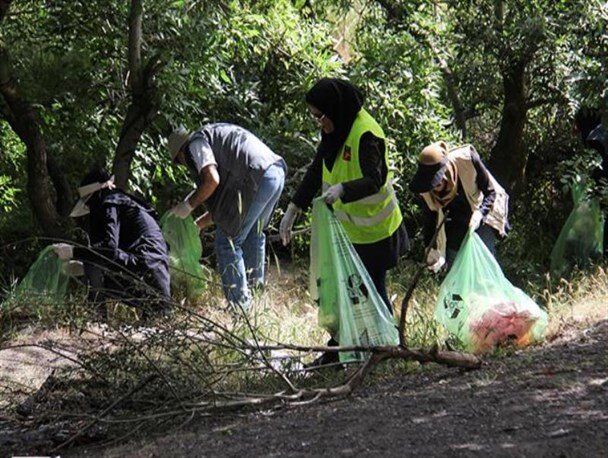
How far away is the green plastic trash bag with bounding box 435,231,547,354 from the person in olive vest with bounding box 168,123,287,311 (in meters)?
1.55

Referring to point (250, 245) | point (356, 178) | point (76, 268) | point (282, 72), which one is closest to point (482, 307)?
point (356, 178)

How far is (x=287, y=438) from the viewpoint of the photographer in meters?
4.59

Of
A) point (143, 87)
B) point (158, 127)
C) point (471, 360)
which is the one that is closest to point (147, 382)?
point (471, 360)

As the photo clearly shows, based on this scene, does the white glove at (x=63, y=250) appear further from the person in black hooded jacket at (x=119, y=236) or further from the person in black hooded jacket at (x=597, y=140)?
the person in black hooded jacket at (x=597, y=140)

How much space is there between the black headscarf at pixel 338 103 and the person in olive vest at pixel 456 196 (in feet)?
2.46

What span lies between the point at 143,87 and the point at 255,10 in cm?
127

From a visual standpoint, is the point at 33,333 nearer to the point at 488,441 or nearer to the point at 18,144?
the point at 18,144

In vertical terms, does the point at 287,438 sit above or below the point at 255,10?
below

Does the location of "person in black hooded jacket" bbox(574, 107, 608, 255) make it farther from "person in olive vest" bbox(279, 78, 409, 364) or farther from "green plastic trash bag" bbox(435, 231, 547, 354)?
"person in olive vest" bbox(279, 78, 409, 364)

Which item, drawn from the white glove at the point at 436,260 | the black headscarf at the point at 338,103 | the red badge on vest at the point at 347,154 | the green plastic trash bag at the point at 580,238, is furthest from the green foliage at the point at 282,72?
the red badge on vest at the point at 347,154

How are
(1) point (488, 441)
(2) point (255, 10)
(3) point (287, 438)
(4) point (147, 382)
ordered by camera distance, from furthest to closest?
(2) point (255, 10)
(4) point (147, 382)
(3) point (287, 438)
(1) point (488, 441)

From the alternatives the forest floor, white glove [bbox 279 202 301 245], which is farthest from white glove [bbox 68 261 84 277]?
the forest floor

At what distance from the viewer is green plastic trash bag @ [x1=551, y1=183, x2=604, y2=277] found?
8789mm

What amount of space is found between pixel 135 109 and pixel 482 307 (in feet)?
12.4
